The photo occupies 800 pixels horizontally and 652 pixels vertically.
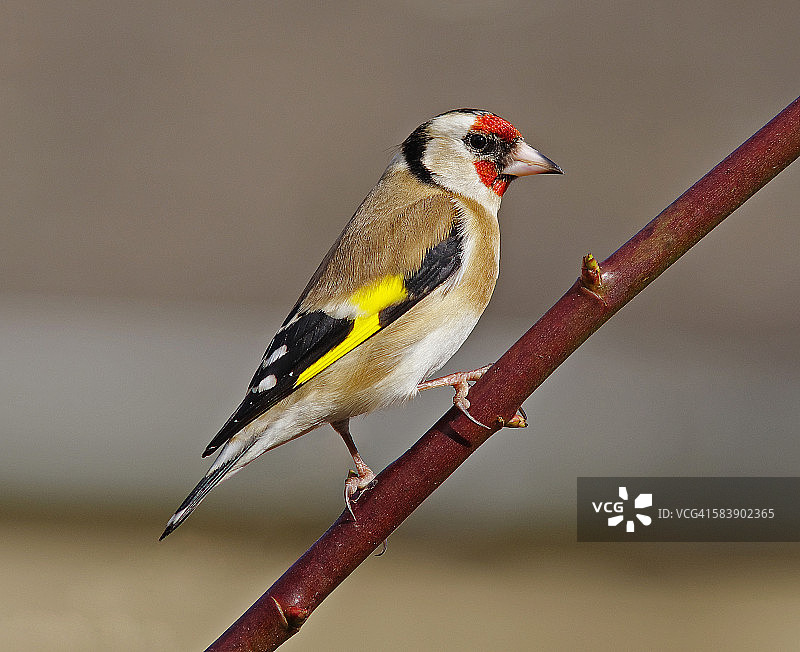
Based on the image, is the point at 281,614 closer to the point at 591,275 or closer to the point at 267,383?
the point at 591,275

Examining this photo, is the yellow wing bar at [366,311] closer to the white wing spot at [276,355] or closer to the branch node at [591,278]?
the white wing spot at [276,355]

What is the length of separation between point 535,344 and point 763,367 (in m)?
4.29

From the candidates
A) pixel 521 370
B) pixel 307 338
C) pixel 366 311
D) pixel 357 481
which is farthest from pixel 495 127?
pixel 521 370

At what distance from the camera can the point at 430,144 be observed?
119 inches

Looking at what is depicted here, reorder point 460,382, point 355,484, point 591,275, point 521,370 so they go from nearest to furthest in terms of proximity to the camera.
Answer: point 591,275, point 521,370, point 460,382, point 355,484

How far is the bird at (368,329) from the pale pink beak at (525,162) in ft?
0.44

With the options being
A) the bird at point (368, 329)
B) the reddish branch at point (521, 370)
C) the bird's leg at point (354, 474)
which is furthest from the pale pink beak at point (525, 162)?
the reddish branch at point (521, 370)

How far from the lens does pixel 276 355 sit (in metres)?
2.54

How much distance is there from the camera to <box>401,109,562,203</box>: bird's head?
9.55ft

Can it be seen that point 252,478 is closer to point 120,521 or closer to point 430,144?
point 120,521

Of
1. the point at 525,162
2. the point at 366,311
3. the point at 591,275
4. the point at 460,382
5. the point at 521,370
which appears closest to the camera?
the point at 591,275

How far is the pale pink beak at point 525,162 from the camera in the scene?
2.83m

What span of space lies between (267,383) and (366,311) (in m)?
0.29

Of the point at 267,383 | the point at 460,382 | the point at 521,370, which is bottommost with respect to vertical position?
the point at 521,370
